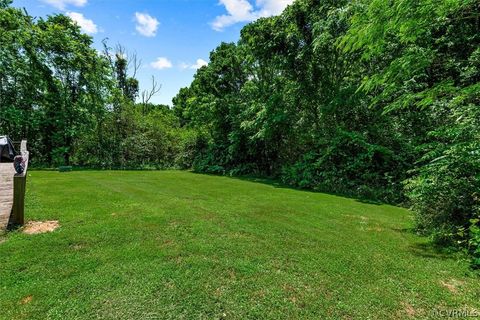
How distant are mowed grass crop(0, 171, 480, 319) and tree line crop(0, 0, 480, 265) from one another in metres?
1.42

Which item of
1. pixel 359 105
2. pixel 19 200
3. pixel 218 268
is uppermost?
pixel 359 105

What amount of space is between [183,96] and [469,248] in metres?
30.6

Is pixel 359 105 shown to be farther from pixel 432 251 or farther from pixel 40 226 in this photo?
pixel 40 226

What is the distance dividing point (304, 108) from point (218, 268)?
10.3 metres

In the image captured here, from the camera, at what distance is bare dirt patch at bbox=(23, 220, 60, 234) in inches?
175

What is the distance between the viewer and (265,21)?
1284 centimetres

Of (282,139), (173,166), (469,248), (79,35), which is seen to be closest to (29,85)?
(79,35)

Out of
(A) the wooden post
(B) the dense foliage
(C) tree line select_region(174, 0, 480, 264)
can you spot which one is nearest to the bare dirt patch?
(A) the wooden post

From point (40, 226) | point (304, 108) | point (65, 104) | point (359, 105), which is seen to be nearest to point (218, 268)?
point (40, 226)

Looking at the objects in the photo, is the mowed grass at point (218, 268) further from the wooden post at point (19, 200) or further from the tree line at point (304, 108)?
the tree line at point (304, 108)

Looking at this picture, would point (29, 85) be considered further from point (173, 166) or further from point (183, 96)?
point (183, 96)

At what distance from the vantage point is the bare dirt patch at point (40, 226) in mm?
4440

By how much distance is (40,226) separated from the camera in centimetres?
465

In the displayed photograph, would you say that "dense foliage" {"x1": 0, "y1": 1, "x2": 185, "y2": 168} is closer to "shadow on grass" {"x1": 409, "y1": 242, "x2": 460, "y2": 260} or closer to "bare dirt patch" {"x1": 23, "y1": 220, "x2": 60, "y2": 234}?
"bare dirt patch" {"x1": 23, "y1": 220, "x2": 60, "y2": 234}
